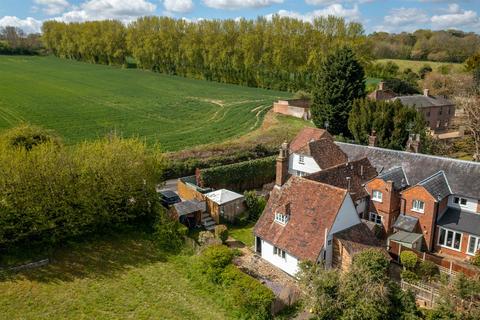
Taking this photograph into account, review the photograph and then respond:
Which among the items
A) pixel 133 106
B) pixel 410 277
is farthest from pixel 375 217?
pixel 133 106

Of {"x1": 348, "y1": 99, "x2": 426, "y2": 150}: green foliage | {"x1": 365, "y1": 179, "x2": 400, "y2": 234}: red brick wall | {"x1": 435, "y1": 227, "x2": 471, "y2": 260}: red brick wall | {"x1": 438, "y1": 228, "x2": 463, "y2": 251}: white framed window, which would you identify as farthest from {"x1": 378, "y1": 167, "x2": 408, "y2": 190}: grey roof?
{"x1": 348, "y1": 99, "x2": 426, "y2": 150}: green foliage

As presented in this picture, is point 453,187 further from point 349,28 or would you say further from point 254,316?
point 349,28

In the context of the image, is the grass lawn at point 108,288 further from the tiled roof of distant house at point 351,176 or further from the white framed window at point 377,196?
the white framed window at point 377,196

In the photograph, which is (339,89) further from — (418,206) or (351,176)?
(418,206)

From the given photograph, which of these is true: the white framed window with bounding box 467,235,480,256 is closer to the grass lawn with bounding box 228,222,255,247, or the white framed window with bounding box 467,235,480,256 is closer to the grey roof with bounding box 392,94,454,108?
the grass lawn with bounding box 228,222,255,247

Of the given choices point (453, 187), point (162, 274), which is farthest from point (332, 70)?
point (162, 274)
